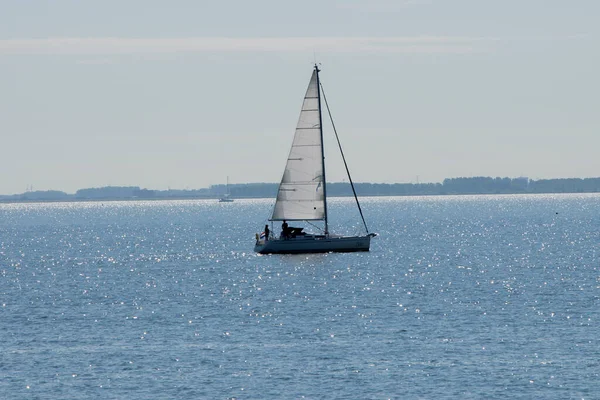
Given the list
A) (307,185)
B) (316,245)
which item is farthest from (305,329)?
(307,185)

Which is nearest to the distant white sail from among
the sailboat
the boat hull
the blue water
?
the sailboat

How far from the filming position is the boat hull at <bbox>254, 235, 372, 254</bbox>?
94.6 metres

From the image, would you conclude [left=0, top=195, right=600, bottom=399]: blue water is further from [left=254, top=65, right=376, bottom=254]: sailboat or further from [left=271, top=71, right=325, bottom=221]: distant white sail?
[left=271, top=71, right=325, bottom=221]: distant white sail

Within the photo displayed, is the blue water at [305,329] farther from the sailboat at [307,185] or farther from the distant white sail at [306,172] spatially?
the distant white sail at [306,172]

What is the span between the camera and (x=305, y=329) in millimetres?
53906

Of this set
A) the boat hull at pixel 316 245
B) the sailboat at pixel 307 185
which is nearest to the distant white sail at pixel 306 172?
the sailboat at pixel 307 185

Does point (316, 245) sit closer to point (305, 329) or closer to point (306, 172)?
point (306, 172)

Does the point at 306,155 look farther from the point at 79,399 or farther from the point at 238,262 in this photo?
the point at 79,399

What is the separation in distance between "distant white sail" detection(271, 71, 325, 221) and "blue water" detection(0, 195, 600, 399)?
3.89 m

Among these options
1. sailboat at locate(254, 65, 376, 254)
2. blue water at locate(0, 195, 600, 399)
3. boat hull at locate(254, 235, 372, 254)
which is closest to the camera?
blue water at locate(0, 195, 600, 399)

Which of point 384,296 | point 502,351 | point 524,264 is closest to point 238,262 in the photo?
point 524,264

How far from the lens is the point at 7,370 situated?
44.2 meters

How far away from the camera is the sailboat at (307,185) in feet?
314

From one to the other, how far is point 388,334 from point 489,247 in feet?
238
